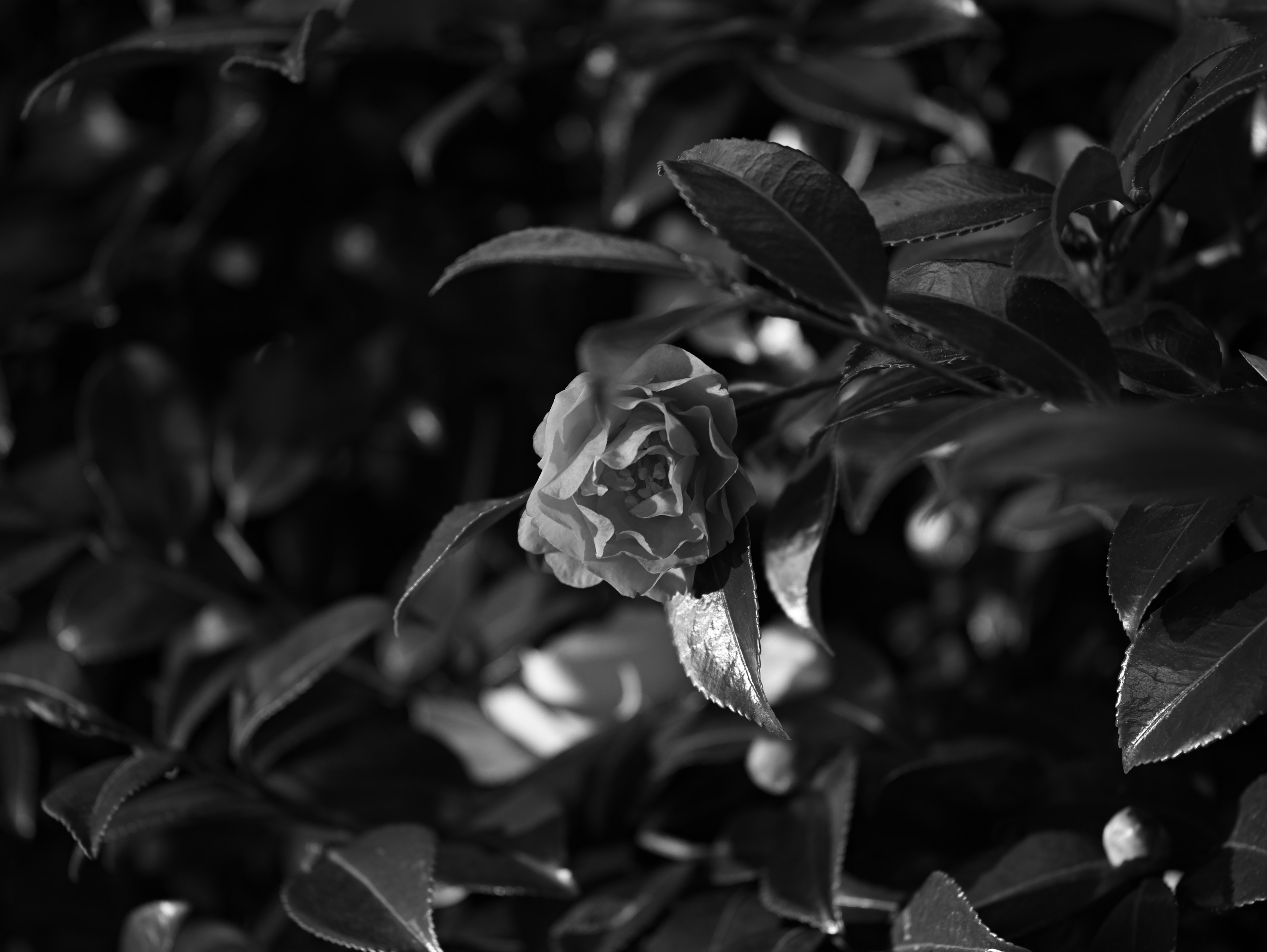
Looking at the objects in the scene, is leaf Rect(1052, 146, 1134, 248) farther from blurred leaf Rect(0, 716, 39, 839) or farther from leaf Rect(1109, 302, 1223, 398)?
blurred leaf Rect(0, 716, 39, 839)

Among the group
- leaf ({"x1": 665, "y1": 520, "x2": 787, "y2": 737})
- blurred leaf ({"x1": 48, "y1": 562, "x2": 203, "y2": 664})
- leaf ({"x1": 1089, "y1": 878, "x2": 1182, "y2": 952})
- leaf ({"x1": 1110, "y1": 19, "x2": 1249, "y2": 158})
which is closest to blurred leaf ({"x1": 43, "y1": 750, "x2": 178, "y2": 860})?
blurred leaf ({"x1": 48, "y1": 562, "x2": 203, "y2": 664})

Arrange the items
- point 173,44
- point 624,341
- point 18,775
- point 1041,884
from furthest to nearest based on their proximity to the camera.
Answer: point 18,775 → point 173,44 → point 1041,884 → point 624,341

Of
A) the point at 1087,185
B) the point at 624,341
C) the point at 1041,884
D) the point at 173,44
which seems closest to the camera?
the point at 624,341

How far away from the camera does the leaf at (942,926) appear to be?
53 centimetres

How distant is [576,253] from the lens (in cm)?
50

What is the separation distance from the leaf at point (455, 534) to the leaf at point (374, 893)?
0.19 meters

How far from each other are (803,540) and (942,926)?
0.69 ft

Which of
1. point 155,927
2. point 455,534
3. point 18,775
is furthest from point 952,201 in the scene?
point 18,775

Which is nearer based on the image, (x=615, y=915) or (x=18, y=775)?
(x=615, y=915)

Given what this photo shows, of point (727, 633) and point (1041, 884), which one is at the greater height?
point (727, 633)

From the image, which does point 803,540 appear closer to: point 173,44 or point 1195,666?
point 1195,666

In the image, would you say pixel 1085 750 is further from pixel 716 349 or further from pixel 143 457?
pixel 143 457

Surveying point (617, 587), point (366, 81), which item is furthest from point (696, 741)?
point (366, 81)

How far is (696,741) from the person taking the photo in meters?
0.76
